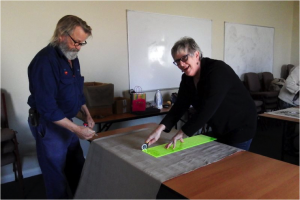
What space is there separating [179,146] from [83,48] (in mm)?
1946

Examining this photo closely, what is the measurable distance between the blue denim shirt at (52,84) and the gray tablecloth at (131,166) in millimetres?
311

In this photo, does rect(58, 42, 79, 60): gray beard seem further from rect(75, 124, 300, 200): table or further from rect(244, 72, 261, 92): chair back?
rect(244, 72, 261, 92): chair back

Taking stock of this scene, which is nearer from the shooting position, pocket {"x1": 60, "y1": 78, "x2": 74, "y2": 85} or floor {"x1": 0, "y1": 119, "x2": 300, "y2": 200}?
pocket {"x1": 60, "y1": 78, "x2": 74, "y2": 85}

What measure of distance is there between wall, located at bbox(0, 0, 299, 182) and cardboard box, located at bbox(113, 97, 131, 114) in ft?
1.12

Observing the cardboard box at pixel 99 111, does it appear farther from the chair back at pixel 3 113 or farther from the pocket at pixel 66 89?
the pocket at pixel 66 89

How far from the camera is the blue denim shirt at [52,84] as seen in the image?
1380 mm

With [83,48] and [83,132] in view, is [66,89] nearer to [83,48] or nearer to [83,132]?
[83,132]

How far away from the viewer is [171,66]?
3.65 metres

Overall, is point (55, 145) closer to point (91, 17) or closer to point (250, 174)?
point (250, 174)

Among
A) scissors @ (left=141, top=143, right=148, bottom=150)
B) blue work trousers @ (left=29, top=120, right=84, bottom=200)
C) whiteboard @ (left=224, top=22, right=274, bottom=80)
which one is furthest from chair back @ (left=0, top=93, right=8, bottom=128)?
whiteboard @ (left=224, top=22, right=274, bottom=80)

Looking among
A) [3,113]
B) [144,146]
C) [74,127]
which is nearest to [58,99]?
[74,127]

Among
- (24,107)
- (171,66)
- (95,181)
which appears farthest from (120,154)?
(171,66)

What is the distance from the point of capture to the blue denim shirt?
4.53 feet

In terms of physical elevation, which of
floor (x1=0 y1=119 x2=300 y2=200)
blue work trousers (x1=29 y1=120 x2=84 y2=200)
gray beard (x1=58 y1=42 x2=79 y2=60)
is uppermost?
gray beard (x1=58 y1=42 x2=79 y2=60)
